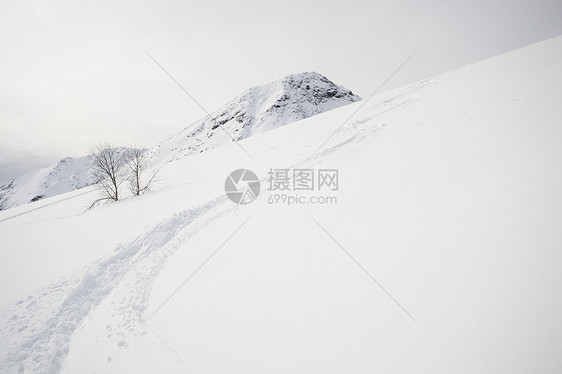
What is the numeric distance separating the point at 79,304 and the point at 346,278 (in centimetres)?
572

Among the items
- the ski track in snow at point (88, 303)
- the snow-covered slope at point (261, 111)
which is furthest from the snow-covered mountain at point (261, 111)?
the ski track in snow at point (88, 303)

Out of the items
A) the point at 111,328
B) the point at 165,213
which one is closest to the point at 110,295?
the point at 111,328

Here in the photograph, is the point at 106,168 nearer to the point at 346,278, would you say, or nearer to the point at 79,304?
the point at 79,304

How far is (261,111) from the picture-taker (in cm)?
12950

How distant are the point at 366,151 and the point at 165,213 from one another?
8571 mm

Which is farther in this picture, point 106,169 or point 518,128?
point 106,169

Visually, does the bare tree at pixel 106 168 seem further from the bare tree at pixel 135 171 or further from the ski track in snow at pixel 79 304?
the ski track in snow at pixel 79 304

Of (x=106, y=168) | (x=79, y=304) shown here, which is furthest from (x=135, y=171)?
(x=79, y=304)

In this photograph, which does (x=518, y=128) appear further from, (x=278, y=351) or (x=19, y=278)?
(x=19, y=278)

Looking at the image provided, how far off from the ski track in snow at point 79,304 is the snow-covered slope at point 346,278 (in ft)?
0.09

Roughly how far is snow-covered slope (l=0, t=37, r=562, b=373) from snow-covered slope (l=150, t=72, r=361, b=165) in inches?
4262

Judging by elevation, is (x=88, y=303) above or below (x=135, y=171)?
below

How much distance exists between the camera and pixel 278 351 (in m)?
2.84

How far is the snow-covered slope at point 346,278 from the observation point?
2.52m
